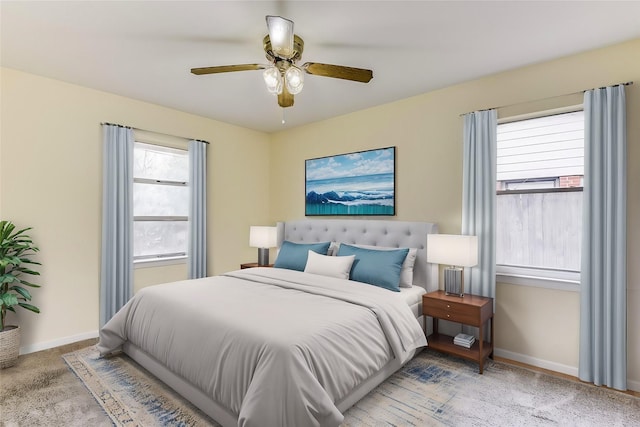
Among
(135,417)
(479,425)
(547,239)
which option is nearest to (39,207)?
(135,417)

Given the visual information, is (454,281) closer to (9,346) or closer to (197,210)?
(197,210)

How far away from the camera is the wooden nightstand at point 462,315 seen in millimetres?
2723

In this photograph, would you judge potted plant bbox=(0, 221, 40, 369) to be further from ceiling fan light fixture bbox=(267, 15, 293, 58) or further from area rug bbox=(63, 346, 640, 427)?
ceiling fan light fixture bbox=(267, 15, 293, 58)

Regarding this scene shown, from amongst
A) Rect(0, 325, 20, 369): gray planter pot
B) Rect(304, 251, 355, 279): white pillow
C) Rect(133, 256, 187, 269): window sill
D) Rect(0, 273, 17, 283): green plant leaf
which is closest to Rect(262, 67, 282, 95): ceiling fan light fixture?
Rect(304, 251, 355, 279): white pillow

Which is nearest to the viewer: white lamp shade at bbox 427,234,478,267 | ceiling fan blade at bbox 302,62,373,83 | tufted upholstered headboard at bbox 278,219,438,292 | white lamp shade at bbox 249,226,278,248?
ceiling fan blade at bbox 302,62,373,83

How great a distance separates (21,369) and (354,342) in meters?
2.86

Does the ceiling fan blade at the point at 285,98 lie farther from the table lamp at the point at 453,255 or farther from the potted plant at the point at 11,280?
the potted plant at the point at 11,280

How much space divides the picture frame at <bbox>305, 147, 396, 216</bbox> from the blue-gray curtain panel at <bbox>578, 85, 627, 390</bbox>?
180 centimetres

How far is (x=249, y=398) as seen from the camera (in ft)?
5.65

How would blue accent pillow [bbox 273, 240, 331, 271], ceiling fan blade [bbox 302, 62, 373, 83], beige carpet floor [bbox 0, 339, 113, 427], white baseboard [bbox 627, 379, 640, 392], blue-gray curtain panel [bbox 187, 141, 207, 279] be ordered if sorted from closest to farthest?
beige carpet floor [bbox 0, 339, 113, 427]
ceiling fan blade [bbox 302, 62, 373, 83]
white baseboard [bbox 627, 379, 640, 392]
blue accent pillow [bbox 273, 240, 331, 271]
blue-gray curtain panel [bbox 187, 141, 207, 279]

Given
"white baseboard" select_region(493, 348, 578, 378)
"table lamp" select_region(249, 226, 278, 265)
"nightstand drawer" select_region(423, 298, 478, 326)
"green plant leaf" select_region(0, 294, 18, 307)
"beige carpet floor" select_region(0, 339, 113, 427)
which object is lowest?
"beige carpet floor" select_region(0, 339, 113, 427)

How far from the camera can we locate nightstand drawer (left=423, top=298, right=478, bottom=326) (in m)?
2.74

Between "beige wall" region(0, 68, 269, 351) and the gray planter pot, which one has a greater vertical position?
"beige wall" region(0, 68, 269, 351)

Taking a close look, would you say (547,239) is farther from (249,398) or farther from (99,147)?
(99,147)
